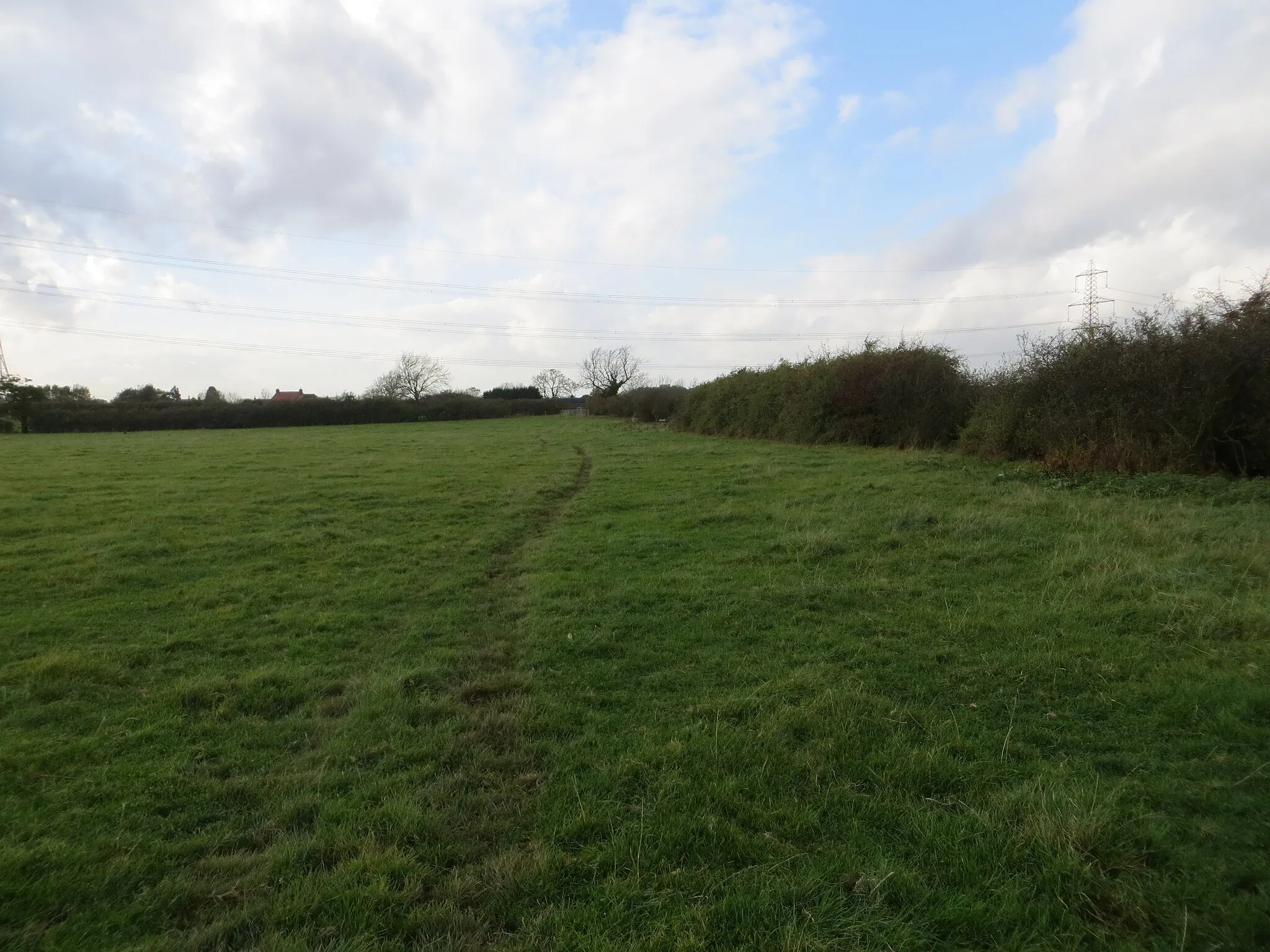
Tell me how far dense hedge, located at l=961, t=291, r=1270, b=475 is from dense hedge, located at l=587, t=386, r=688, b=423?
84.8ft

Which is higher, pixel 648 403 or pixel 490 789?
pixel 648 403

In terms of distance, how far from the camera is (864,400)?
79.6 feet

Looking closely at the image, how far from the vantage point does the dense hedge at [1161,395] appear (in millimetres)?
12977

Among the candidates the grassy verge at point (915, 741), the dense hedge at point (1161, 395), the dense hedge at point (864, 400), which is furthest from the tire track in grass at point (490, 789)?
the dense hedge at point (864, 400)

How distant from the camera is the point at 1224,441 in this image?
1347cm

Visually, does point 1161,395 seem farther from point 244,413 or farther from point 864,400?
point 244,413

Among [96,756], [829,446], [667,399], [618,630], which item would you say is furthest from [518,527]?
[667,399]

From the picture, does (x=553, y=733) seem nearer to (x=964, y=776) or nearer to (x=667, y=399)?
(x=964, y=776)

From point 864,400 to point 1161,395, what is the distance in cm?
1066

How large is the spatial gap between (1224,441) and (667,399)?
3550 centimetres

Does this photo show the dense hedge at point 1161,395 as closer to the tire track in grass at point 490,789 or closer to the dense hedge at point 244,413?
the tire track in grass at point 490,789

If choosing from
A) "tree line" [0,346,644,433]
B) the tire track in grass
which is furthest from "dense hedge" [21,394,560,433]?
the tire track in grass

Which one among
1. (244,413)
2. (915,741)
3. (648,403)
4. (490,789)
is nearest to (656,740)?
(490,789)

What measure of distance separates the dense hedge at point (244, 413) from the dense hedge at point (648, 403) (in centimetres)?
1457
